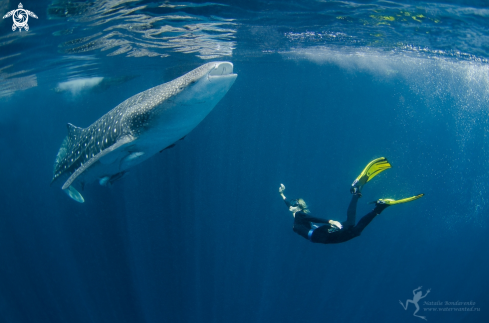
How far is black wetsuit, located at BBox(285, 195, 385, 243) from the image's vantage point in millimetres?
6734

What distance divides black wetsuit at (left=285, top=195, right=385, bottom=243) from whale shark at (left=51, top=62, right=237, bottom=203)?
4893 mm

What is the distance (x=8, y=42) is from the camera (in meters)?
9.30

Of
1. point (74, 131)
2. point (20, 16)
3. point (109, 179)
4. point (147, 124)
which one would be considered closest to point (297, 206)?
point (109, 179)

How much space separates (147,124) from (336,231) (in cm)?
573

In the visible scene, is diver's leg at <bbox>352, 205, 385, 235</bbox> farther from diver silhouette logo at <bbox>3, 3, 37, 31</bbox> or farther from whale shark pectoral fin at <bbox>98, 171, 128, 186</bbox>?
diver silhouette logo at <bbox>3, 3, 37, 31</bbox>

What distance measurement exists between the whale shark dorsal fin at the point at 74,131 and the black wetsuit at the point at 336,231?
20.7ft

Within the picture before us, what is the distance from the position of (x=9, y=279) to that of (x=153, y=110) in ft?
60.1

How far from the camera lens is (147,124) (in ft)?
13.8

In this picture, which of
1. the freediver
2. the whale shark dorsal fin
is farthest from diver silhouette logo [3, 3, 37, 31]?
the freediver

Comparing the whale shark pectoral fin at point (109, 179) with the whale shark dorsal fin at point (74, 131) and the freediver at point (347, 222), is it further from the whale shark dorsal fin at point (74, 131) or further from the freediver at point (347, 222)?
the freediver at point (347, 222)

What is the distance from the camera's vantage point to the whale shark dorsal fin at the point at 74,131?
5.94m

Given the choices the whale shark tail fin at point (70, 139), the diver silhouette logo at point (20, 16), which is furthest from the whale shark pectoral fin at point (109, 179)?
the diver silhouette logo at point (20, 16)

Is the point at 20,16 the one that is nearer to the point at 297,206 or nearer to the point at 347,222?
the point at 297,206

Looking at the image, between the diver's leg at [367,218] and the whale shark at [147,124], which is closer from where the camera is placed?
the whale shark at [147,124]
